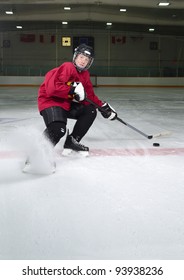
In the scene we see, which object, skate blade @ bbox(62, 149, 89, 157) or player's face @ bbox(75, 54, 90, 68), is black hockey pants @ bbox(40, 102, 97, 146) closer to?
skate blade @ bbox(62, 149, 89, 157)

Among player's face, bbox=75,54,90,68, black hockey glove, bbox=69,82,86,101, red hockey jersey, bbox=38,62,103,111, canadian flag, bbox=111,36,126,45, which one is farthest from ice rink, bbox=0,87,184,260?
canadian flag, bbox=111,36,126,45

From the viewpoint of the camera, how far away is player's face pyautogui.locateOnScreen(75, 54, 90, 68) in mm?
2465

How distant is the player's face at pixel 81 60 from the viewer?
8.09 ft

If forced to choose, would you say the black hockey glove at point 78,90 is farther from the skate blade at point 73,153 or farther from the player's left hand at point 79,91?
the skate blade at point 73,153

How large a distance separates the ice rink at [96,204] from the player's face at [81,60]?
0.58 meters

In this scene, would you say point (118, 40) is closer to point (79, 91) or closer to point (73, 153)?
point (73, 153)

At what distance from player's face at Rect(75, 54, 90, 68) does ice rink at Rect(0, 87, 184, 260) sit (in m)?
0.58

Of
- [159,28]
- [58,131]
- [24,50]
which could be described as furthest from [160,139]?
[24,50]

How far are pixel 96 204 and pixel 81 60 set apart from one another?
1.14 metres

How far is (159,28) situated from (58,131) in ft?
54.0

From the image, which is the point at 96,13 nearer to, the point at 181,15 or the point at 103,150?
the point at 181,15

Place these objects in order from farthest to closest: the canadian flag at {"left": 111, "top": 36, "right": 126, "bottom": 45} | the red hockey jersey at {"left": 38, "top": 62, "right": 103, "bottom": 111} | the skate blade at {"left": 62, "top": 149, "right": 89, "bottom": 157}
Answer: the canadian flag at {"left": 111, "top": 36, "right": 126, "bottom": 45} → the skate blade at {"left": 62, "top": 149, "right": 89, "bottom": 157} → the red hockey jersey at {"left": 38, "top": 62, "right": 103, "bottom": 111}

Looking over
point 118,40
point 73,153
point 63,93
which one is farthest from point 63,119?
point 118,40

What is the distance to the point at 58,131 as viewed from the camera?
8.08ft
